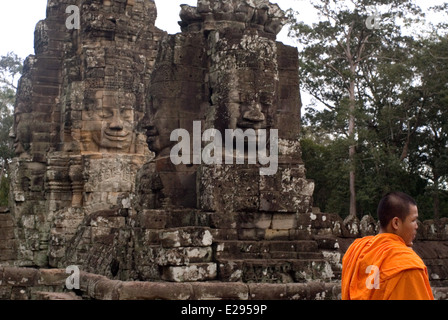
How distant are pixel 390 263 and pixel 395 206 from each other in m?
0.40

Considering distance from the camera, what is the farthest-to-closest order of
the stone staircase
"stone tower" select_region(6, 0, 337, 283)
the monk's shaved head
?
"stone tower" select_region(6, 0, 337, 283), the stone staircase, the monk's shaved head

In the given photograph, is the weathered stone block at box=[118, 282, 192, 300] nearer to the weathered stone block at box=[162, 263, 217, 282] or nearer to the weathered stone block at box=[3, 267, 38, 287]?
the weathered stone block at box=[162, 263, 217, 282]

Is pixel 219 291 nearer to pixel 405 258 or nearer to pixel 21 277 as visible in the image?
pixel 21 277

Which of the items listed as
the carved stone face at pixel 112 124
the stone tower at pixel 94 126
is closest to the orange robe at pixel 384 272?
the stone tower at pixel 94 126

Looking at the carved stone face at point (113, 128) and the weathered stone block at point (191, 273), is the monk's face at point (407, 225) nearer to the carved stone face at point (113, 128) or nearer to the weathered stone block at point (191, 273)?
the weathered stone block at point (191, 273)

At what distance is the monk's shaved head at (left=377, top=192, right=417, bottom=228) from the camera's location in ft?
14.9

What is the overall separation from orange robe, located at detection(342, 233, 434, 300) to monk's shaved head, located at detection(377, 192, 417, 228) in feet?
0.36

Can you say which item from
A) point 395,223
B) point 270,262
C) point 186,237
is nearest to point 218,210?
point 186,237

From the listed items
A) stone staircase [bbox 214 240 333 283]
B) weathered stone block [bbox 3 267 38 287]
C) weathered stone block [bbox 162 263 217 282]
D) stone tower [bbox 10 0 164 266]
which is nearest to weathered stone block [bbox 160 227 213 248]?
stone staircase [bbox 214 240 333 283]

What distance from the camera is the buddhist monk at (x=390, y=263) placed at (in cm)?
424

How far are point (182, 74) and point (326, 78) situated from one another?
1895 centimetres

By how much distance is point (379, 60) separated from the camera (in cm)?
2911

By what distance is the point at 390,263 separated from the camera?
14.1 ft
